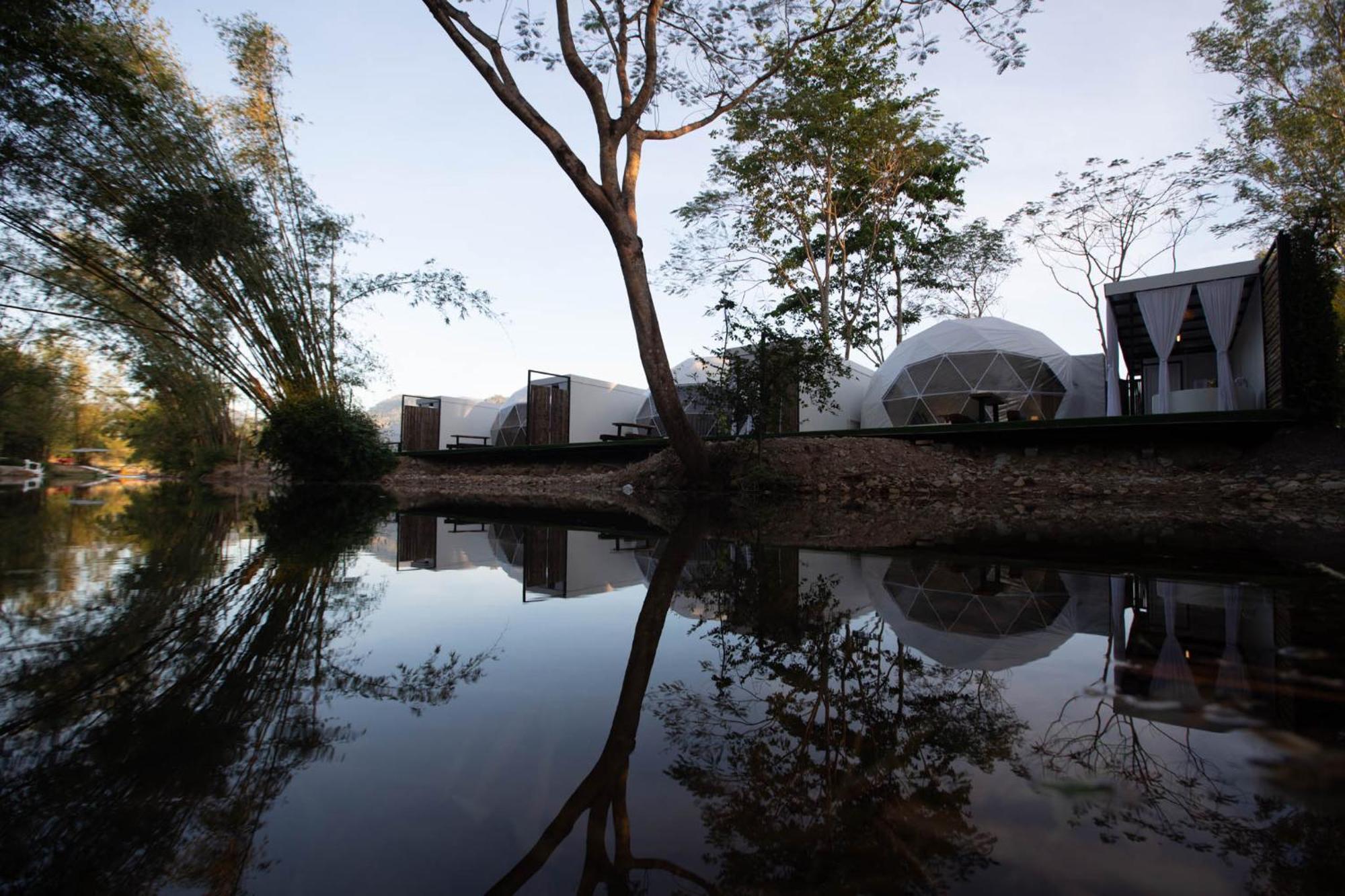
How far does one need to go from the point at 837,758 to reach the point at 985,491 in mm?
9264

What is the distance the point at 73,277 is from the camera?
11.8 meters

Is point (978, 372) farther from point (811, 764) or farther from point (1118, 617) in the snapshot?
point (811, 764)

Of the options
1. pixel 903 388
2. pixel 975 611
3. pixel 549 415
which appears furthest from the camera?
pixel 549 415

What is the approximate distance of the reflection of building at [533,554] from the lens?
3145 millimetres

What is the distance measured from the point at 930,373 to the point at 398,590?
633 inches

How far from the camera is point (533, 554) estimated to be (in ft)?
13.6

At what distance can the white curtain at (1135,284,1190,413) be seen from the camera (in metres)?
11.3

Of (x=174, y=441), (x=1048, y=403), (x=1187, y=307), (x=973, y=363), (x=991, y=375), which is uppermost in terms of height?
(x=1187, y=307)

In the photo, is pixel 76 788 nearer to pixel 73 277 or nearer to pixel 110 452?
pixel 73 277

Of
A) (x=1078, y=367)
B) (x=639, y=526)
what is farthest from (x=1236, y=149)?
(x=639, y=526)

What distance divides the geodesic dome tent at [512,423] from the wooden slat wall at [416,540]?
1896cm

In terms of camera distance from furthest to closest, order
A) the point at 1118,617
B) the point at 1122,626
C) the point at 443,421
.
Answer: the point at 443,421 → the point at 1118,617 → the point at 1122,626

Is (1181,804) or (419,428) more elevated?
(419,428)

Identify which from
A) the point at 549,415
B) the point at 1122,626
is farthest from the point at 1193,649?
the point at 549,415
